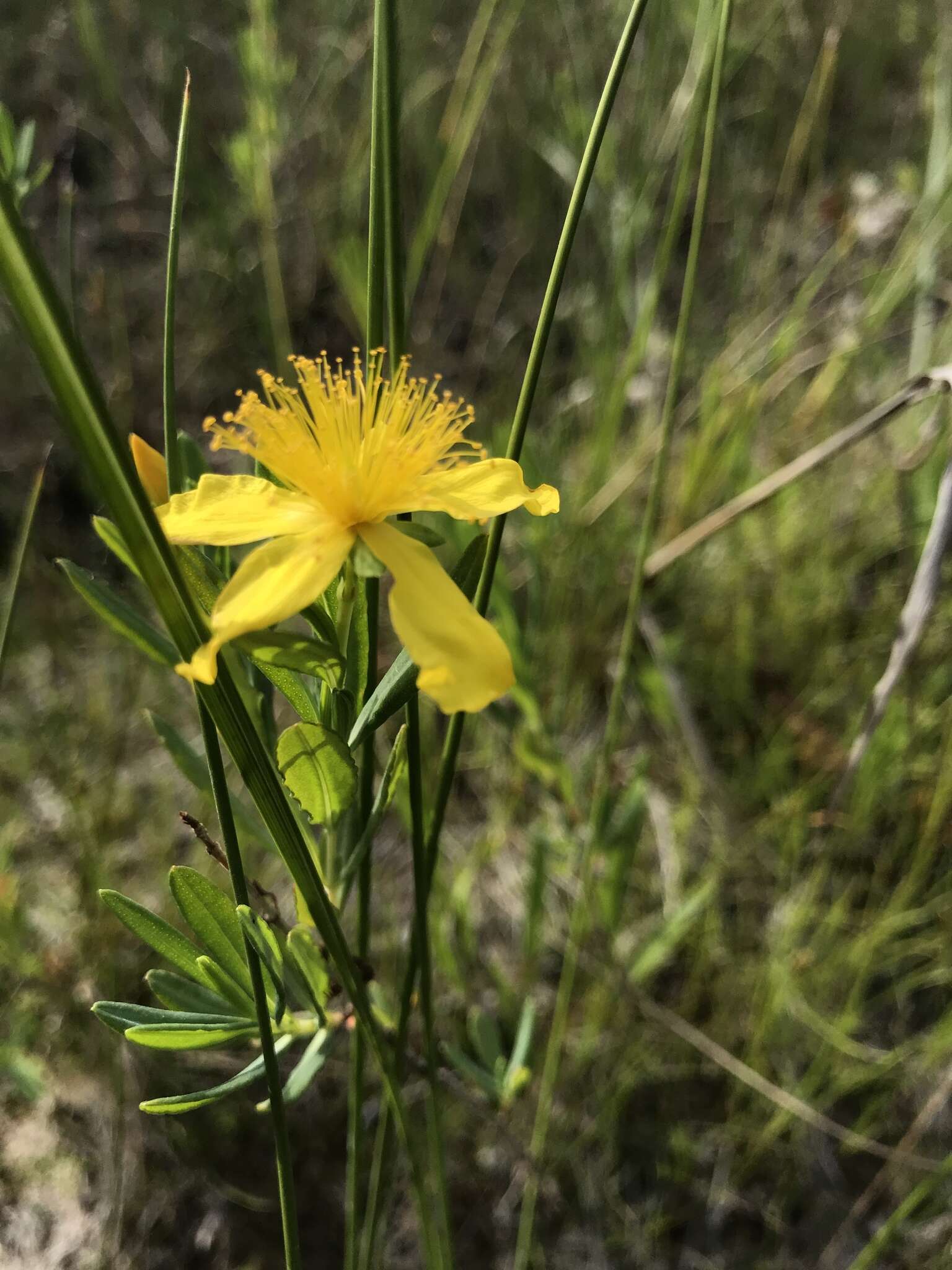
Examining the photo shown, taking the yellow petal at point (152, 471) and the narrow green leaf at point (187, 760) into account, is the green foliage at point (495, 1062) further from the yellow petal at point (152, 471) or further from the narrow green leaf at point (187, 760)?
the yellow petal at point (152, 471)

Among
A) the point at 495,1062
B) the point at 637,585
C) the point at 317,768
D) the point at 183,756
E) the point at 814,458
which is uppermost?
the point at 814,458

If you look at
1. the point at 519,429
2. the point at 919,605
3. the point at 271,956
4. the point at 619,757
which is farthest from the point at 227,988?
the point at 619,757

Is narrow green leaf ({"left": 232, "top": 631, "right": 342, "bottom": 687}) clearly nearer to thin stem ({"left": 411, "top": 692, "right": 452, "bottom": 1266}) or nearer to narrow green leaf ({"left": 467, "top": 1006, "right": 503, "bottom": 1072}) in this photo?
thin stem ({"left": 411, "top": 692, "right": 452, "bottom": 1266})

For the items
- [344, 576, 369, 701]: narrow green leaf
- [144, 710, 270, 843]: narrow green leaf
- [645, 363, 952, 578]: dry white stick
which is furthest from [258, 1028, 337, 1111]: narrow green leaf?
[645, 363, 952, 578]: dry white stick

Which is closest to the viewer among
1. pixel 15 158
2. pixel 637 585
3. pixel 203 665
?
pixel 203 665

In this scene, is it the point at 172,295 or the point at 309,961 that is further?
the point at 309,961

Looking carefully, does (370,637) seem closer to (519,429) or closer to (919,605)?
(519,429)

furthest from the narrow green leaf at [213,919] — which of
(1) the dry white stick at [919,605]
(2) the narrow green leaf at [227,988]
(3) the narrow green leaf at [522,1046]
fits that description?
(1) the dry white stick at [919,605]
